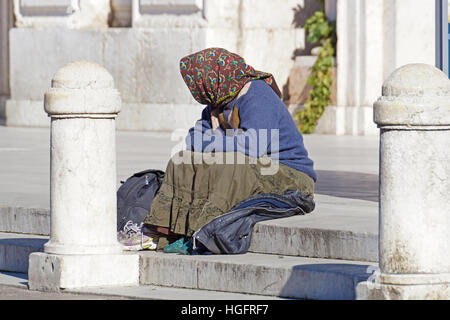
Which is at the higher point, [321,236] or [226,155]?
[226,155]

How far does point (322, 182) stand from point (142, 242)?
2354 mm

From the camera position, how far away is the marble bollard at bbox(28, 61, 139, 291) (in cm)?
598

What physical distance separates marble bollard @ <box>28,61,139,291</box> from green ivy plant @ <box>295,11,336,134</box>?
7531 millimetres

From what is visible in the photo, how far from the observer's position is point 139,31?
1414cm

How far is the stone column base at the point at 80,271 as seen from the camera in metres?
6.00

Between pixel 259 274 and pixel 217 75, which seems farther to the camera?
pixel 217 75

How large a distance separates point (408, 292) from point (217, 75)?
2.02 meters

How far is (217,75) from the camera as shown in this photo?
6.57 m

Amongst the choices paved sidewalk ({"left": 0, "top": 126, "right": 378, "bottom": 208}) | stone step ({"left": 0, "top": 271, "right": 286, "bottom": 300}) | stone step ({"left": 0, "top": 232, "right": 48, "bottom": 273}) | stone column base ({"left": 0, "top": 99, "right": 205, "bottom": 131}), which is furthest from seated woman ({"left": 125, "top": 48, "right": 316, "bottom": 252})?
stone column base ({"left": 0, "top": 99, "right": 205, "bottom": 131})

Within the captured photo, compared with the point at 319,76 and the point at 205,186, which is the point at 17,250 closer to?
the point at 205,186

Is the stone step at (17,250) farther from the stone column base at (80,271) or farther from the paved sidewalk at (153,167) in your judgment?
the stone column base at (80,271)

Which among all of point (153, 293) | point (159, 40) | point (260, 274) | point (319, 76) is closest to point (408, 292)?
point (260, 274)

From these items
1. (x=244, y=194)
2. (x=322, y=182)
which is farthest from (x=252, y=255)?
(x=322, y=182)

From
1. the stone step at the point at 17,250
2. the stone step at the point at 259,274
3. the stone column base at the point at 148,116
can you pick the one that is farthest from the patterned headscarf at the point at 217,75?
the stone column base at the point at 148,116
